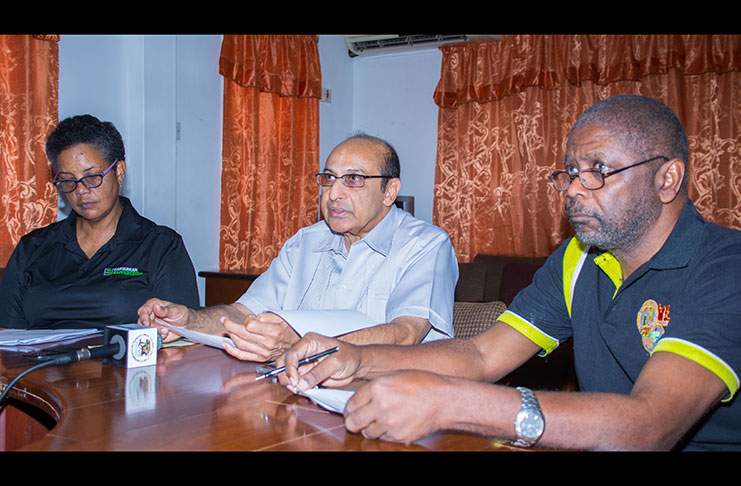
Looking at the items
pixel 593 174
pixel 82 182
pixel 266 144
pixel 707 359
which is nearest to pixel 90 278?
pixel 82 182

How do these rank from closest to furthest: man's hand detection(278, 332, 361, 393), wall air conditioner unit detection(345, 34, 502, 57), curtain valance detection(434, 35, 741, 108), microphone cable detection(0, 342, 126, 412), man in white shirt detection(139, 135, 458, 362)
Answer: man's hand detection(278, 332, 361, 393) → microphone cable detection(0, 342, 126, 412) → man in white shirt detection(139, 135, 458, 362) → curtain valance detection(434, 35, 741, 108) → wall air conditioner unit detection(345, 34, 502, 57)

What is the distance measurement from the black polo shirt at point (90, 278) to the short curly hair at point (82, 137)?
28cm

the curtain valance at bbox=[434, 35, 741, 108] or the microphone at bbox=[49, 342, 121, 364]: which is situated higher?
the curtain valance at bbox=[434, 35, 741, 108]

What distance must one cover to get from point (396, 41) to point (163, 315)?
4451mm

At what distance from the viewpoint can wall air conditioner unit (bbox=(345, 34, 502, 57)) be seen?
541cm

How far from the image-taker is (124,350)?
155cm

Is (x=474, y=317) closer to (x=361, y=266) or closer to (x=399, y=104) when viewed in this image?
(x=361, y=266)

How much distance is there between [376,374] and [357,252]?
2.69ft

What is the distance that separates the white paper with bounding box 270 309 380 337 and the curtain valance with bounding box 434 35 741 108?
4.12 m

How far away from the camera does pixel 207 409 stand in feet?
3.89

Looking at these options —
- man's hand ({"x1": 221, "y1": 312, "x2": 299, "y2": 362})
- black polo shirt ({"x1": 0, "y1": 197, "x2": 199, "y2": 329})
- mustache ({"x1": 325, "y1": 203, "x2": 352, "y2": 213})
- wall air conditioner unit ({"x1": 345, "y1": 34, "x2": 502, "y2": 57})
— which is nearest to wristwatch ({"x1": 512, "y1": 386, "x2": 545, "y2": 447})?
man's hand ({"x1": 221, "y1": 312, "x2": 299, "y2": 362})

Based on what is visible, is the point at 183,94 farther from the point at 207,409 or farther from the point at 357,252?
the point at 207,409

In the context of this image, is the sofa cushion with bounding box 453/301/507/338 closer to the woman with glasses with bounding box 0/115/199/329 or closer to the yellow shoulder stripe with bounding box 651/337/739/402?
the yellow shoulder stripe with bounding box 651/337/739/402

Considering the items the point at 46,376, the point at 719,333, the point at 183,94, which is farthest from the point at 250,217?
the point at 719,333
